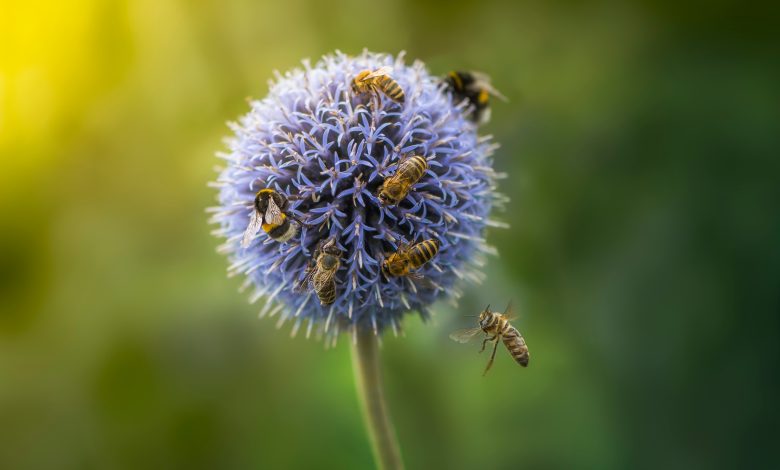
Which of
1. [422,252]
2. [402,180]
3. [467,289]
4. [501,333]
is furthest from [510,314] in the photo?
[467,289]

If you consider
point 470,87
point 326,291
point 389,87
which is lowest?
point 326,291

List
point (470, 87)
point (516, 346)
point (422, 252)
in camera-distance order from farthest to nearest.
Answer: point (470, 87) → point (516, 346) → point (422, 252)

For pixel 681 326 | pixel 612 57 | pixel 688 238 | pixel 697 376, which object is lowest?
pixel 697 376

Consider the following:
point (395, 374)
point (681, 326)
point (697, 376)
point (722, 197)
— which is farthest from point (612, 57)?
point (395, 374)

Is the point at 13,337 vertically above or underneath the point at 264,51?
underneath

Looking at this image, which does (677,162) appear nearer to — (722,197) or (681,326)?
(722,197)

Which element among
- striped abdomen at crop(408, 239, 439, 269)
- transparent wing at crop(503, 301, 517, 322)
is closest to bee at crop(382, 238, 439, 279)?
striped abdomen at crop(408, 239, 439, 269)

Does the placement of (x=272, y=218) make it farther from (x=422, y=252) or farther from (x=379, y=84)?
(x=379, y=84)
